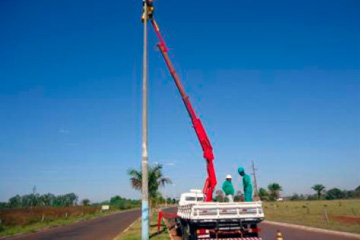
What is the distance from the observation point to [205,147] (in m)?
15.6

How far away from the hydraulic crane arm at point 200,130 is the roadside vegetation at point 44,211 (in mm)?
18005

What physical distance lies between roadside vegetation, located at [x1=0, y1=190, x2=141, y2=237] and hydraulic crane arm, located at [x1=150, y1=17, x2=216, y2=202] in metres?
18.0

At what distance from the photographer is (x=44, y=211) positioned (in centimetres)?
5216

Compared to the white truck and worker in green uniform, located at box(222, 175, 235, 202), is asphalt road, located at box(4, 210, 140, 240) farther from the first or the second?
the white truck

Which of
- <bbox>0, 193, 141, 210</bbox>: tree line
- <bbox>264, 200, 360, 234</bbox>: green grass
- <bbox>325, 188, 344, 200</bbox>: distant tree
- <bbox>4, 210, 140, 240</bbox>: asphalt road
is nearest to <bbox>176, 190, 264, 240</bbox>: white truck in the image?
<bbox>264, 200, 360, 234</bbox>: green grass

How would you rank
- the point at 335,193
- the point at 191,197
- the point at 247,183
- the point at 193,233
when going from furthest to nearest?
the point at 335,193
the point at 191,197
the point at 247,183
the point at 193,233

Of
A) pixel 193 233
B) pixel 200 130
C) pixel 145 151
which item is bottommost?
pixel 193 233

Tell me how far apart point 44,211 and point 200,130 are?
45.9m

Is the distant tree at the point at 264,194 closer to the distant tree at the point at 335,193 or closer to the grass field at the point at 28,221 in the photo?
the distant tree at the point at 335,193

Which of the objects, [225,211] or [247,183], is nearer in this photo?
[225,211]

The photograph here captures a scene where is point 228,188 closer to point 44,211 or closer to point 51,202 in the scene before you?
point 44,211

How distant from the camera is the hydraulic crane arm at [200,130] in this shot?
1507 centimetres

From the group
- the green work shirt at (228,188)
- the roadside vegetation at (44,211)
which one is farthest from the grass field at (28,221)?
the green work shirt at (228,188)

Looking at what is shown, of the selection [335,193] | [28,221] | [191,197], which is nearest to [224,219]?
[191,197]
